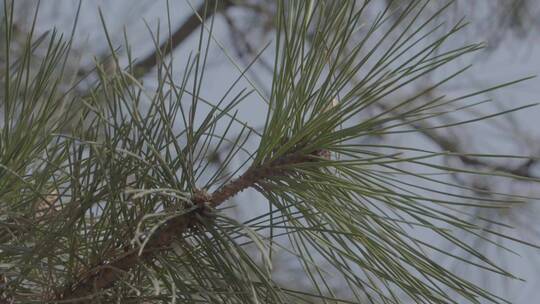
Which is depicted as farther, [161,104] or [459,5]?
[459,5]

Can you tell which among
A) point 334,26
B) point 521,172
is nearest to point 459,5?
point 521,172

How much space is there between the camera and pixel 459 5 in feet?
7.26

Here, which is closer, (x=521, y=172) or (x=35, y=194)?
(x=35, y=194)

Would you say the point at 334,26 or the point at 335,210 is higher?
the point at 334,26

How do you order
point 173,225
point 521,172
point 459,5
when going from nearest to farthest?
1. point 173,225
2. point 521,172
3. point 459,5

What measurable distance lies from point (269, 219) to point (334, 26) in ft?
0.44

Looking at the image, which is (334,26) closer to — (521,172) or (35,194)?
(35,194)

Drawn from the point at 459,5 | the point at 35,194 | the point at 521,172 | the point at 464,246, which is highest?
the point at 459,5

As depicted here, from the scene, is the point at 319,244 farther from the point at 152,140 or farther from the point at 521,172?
the point at 521,172

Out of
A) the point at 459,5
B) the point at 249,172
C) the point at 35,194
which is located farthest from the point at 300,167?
the point at 459,5

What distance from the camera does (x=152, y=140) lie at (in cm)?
68

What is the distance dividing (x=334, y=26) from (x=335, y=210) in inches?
4.9

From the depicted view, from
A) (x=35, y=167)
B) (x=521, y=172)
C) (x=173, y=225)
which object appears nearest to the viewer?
(x=173, y=225)

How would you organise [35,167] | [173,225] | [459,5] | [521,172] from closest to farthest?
[173,225]
[35,167]
[521,172]
[459,5]
